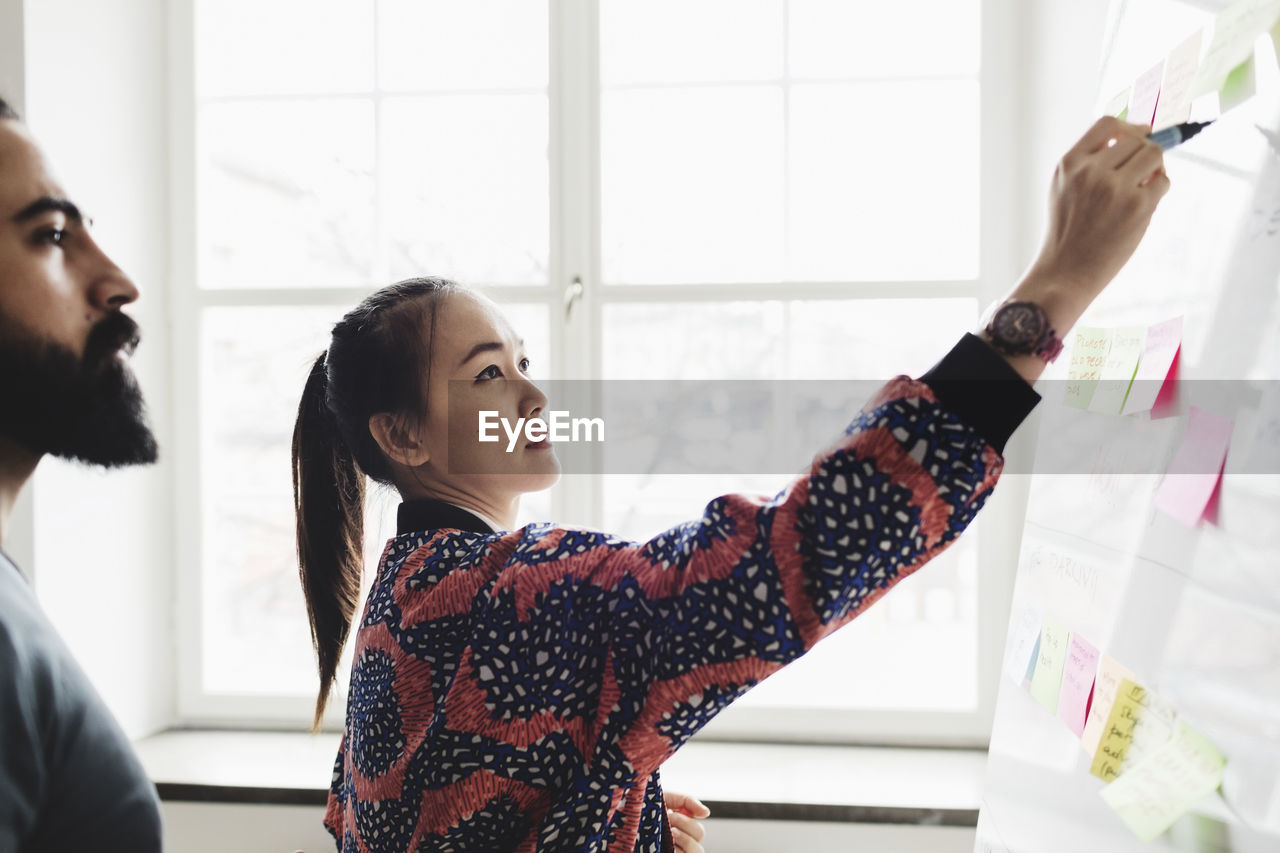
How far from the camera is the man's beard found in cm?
84

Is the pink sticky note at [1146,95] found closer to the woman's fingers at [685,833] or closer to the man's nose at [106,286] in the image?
the woman's fingers at [685,833]

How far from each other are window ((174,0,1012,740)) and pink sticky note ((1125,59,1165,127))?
35.2 inches

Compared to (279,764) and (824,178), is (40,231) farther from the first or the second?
(824,178)

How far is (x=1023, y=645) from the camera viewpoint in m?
1.06

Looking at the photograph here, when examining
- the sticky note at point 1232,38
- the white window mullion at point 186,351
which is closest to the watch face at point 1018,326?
the sticky note at point 1232,38

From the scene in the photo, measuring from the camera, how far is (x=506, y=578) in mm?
744

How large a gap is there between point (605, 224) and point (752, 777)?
3.66 ft

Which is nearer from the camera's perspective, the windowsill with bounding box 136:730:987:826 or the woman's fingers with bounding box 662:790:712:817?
the woman's fingers with bounding box 662:790:712:817

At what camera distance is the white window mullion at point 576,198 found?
185 cm


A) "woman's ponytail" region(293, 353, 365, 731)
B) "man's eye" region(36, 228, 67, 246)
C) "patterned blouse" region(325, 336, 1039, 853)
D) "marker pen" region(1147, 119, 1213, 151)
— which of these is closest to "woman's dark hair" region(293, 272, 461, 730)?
"woman's ponytail" region(293, 353, 365, 731)

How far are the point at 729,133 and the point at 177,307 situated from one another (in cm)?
125

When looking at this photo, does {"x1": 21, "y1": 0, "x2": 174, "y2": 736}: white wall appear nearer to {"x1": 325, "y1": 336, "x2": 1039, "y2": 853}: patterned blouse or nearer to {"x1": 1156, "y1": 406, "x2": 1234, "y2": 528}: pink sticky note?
{"x1": 325, "y1": 336, "x2": 1039, "y2": 853}: patterned blouse

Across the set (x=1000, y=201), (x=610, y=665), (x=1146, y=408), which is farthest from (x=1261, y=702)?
(x=1000, y=201)

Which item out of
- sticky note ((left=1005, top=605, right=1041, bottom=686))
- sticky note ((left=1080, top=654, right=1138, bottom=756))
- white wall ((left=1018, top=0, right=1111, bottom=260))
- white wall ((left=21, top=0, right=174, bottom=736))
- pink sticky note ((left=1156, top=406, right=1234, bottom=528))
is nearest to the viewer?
pink sticky note ((left=1156, top=406, right=1234, bottom=528))
